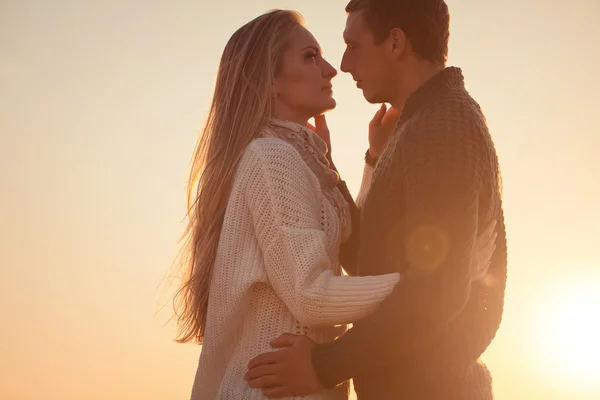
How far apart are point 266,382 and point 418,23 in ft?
5.43

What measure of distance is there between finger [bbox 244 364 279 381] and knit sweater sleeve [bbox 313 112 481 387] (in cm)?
17

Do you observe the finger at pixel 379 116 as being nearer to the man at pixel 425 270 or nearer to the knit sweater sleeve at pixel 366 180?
the knit sweater sleeve at pixel 366 180

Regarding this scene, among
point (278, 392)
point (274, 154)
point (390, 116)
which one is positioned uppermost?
point (390, 116)

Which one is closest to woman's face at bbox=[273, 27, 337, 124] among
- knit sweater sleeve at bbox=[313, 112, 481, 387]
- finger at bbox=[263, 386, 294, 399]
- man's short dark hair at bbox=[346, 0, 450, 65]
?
man's short dark hair at bbox=[346, 0, 450, 65]

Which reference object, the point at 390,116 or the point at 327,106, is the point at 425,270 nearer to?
the point at 327,106

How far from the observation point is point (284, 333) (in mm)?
2900

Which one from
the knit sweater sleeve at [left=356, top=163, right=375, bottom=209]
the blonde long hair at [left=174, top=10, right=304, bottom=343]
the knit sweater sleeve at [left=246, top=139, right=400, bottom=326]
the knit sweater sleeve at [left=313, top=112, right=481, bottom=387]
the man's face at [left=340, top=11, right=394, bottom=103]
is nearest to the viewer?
the knit sweater sleeve at [left=313, top=112, right=481, bottom=387]

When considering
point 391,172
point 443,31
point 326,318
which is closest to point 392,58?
point 443,31

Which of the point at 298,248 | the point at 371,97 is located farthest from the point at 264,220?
the point at 371,97

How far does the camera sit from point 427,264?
2.67 m

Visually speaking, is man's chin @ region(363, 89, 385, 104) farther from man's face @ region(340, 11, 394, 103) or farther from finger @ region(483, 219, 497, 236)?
finger @ region(483, 219, 497, 236)

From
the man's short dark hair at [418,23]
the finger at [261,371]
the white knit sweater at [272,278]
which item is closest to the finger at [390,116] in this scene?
the man's short dark hair at [418,23]

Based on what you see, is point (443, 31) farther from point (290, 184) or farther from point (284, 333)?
point (284, 333)

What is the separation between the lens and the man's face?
134 inches
